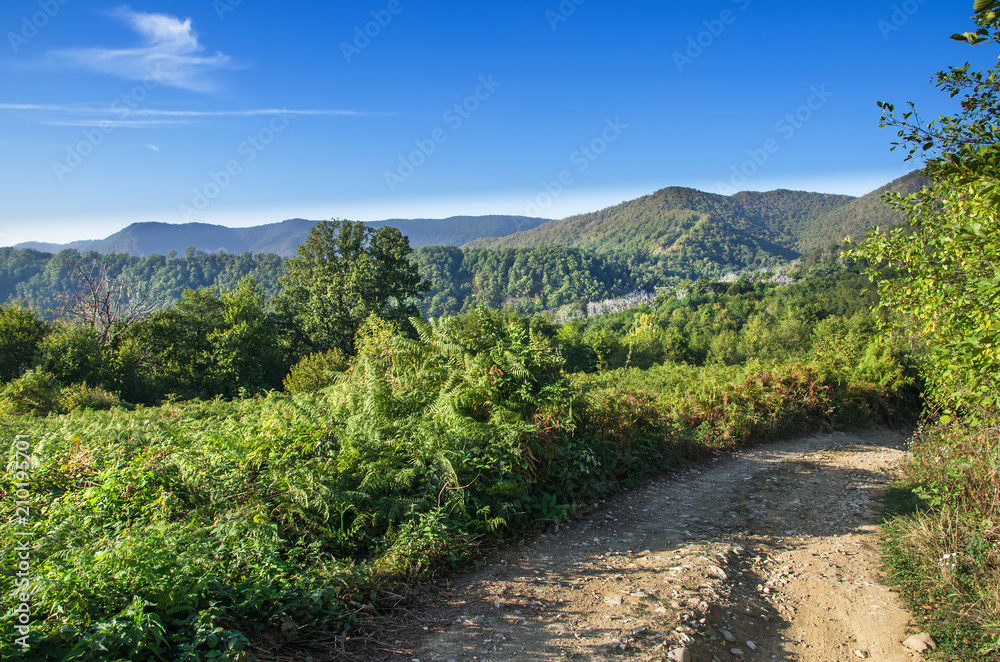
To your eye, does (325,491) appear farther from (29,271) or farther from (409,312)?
(29,271)

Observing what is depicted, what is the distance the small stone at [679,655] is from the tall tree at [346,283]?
30.2 metres

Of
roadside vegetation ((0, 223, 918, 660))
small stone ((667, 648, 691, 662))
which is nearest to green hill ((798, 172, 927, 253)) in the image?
roadside vegetation ((0, 223, 918, 660))

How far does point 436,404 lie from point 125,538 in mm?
3218

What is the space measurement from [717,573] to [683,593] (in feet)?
2.10

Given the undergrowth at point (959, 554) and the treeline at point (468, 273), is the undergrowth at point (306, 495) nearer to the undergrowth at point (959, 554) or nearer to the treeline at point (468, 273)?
the undergrowth at point (959, 554)

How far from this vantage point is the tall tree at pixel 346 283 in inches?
1387

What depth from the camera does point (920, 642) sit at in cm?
395

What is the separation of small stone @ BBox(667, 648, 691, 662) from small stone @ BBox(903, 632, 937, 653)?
1.76 metres

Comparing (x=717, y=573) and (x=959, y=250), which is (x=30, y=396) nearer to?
(x=717, y=573)

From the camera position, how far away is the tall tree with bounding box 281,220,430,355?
35219 mm

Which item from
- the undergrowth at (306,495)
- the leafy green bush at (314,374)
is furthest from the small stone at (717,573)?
the leafy green bush at (314,374)

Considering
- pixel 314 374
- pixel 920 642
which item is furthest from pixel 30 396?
pixel 920 642

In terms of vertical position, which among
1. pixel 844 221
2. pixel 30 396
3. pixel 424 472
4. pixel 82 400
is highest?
pixel 844 221

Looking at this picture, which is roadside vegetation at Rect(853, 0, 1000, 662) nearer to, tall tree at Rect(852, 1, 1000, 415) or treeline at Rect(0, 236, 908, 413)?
tall tree at Rect(852, 1, 1000, 415)
